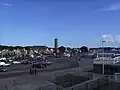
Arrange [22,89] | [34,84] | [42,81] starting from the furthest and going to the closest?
[42,81]
[34,84]
[22,89]

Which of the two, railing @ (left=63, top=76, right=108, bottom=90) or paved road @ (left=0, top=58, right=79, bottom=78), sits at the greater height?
railing @ (left=63, top=76, right=108, bottom=90)

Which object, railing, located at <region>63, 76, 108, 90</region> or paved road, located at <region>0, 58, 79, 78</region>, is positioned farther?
paved road, located at <region>0, 58, 79, 78</region>

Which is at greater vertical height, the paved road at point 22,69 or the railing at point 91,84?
the railing at point 91,84

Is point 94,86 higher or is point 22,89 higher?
point 94,86

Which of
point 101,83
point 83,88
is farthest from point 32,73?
point 83,88

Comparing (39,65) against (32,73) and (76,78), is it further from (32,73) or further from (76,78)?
(76,78)

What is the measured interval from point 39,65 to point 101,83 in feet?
185

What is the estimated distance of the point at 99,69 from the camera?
55.5m

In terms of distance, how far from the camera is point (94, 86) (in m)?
21.2

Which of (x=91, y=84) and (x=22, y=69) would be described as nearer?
(x=91, y=84)

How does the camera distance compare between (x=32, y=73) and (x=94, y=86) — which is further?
(x=32, y=73)

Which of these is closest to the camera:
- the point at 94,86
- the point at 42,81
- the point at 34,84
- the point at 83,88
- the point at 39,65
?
the point at 83,88

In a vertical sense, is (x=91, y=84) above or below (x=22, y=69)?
above

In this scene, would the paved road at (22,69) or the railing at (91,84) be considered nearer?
the railing at (91,84)
